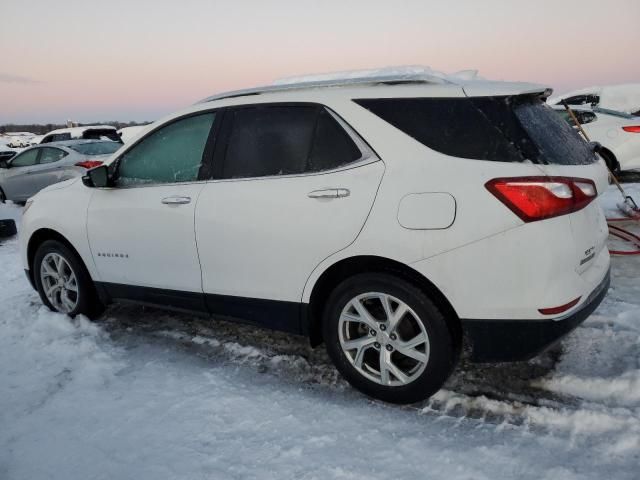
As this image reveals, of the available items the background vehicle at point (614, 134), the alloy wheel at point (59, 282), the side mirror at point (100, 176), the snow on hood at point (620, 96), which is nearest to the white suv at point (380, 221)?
the side mirror at point (100, 176)

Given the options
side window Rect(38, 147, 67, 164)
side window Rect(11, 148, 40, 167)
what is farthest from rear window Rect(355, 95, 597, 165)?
side window Rect(11, 148, 40, 167)

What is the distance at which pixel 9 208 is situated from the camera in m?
11.5

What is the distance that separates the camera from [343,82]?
9.59ft

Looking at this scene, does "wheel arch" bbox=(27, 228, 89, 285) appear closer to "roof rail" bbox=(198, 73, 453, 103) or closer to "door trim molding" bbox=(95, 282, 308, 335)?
"door trim molding" bbox=(95, 282, 308, 335)

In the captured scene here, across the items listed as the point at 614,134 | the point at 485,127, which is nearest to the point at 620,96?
the point at 614,134

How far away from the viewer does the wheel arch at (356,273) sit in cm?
255

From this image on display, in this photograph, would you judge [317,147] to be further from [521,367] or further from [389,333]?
[521,367]

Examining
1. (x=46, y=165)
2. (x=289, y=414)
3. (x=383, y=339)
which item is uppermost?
(x=46, y=165)

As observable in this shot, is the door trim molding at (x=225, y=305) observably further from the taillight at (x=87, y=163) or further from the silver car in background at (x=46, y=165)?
the silver car in background at (x=46, y=165)

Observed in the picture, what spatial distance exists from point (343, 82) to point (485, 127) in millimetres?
928

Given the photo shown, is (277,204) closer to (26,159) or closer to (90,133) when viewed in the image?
(26,159)

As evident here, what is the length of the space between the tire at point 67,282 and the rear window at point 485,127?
2.86 metres

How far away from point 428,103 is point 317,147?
2.21 ft

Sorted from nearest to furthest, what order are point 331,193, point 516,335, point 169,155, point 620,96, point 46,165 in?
point 516,335, point 331,193, point 169,155, point 46,165, point 620,96
